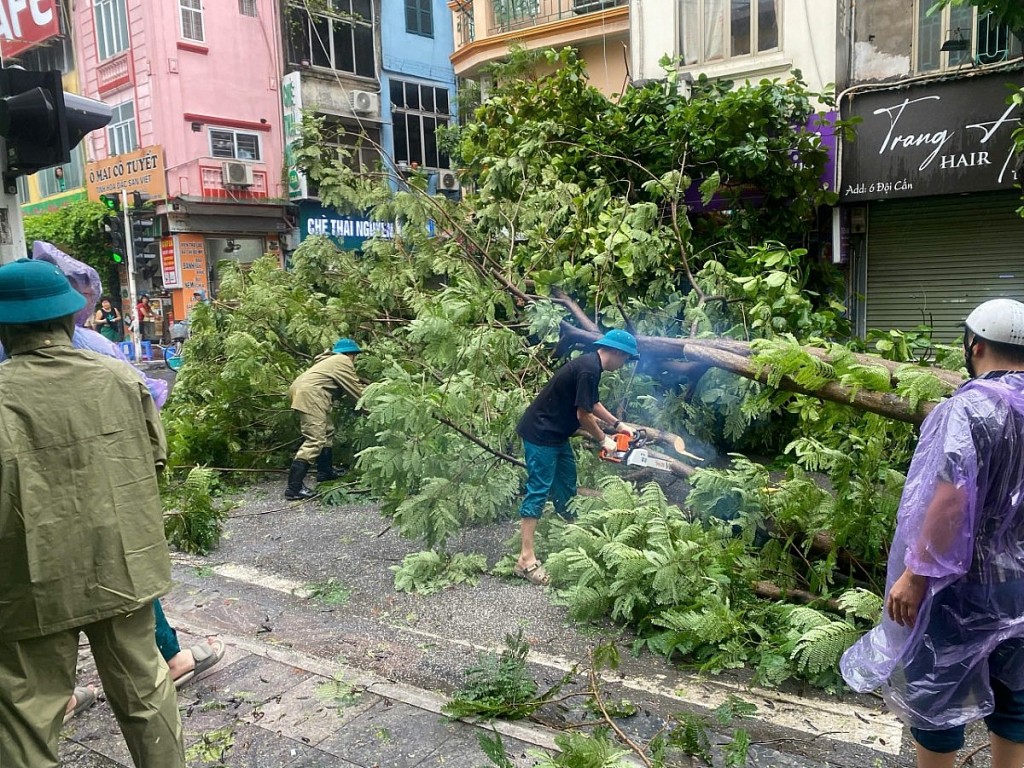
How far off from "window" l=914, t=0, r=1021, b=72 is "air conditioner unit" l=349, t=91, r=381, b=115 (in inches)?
706

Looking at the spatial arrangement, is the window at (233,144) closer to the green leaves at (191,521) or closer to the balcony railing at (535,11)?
the balcony railing at (535,11)

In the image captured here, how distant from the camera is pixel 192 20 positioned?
71.9ft

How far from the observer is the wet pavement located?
117 inches

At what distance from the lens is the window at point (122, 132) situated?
2239 centimetres

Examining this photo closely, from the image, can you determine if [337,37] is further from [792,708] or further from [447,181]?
[792,708]

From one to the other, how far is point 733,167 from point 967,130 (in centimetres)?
303

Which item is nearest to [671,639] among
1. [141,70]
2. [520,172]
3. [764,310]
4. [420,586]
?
[420,586]

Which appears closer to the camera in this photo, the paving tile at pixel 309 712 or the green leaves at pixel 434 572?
the paving tile at pixel 309 712

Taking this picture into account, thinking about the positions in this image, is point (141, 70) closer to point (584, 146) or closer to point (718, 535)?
point (584, 146)

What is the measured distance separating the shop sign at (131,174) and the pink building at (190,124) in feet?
0.10

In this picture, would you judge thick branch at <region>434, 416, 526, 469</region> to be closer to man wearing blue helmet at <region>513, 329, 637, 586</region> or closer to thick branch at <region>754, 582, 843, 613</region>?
man wearing blue helmet at <region>513, 329, 637, 586</region>

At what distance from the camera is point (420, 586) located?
4.83 meters

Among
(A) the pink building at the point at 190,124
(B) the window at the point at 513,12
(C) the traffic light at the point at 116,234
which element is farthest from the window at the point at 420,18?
(C) the traffic light at the point at 116,234

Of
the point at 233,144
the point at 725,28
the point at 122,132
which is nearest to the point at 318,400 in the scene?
the point at 725,28
